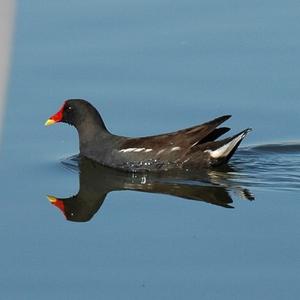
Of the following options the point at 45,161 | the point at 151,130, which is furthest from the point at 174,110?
the point at 45,161

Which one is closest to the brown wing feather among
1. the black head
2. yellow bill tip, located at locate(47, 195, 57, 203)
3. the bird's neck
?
the bird's neck

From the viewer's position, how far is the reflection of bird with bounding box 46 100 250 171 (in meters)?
7.48

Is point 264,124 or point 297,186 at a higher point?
point 264,124

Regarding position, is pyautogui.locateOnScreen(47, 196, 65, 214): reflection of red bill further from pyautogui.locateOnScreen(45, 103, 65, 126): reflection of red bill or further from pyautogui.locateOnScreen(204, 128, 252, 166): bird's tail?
pyautogui.locateOnScreen(204, 128, 252, 166): bird's tail

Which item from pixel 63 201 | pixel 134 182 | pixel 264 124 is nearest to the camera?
pixel 63 201

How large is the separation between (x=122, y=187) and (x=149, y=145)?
1.72ft

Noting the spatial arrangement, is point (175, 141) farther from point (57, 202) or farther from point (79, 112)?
point (57, 202)

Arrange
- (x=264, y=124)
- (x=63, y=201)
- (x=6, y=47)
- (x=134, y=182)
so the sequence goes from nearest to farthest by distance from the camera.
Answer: (x=6, y=47)
(x=63, y=201)
(x=134, y=182)
(x=264, y=124)

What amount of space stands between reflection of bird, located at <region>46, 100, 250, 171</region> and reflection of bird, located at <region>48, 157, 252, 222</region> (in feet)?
0.35

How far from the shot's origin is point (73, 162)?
25.3 ft

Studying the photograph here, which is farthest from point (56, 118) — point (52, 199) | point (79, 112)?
point (52, 199)

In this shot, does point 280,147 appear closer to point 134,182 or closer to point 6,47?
point 134,182

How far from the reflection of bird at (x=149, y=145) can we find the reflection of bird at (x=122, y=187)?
0.11 meters

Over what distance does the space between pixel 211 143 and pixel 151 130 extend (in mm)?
583
